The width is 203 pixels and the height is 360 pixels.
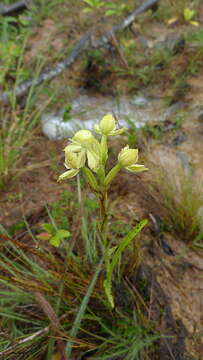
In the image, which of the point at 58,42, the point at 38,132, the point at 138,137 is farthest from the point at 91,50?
the point at 138,137

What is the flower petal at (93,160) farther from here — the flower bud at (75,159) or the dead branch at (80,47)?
the dead branch at (80,47)

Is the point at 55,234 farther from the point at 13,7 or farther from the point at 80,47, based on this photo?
the point at 13,7

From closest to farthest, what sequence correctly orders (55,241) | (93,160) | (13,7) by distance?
(93,160) < (55,241) < (13,7)

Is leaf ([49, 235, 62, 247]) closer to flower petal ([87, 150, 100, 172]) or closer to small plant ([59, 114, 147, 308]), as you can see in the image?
small plant ([59, 114, 147, 308])

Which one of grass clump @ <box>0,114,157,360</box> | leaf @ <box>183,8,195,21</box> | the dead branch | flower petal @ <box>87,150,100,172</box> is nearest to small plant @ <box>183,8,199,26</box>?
leaf @ <box>183,8,195,21</box>

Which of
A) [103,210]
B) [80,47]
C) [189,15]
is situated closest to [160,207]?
[103,210]

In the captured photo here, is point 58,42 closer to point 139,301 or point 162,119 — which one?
point 162,119
